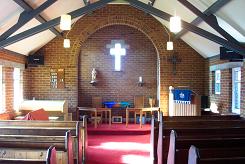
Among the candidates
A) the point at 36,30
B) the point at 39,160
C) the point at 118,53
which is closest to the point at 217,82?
the point at 118,53

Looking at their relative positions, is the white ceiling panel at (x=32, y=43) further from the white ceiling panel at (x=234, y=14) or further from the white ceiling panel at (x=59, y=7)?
the white ceiling panel at (x=234, y=14)

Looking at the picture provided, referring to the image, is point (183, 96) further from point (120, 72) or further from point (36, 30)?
point (36, 30)

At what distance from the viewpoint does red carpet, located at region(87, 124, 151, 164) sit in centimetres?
625

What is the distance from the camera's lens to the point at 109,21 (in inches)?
398

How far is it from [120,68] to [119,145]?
365 cm

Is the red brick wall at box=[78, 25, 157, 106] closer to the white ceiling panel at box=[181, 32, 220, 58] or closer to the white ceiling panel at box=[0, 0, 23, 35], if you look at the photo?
the white ceiling panel at box=[181, 32, 220, 58]

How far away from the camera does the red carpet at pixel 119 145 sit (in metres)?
6.25

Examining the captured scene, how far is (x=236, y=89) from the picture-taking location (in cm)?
803

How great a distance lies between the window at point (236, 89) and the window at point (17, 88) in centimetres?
580

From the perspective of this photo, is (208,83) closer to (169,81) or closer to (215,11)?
(169,81)

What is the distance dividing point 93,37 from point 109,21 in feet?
2.78

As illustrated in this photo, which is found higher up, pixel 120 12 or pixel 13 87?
pixel 120 12

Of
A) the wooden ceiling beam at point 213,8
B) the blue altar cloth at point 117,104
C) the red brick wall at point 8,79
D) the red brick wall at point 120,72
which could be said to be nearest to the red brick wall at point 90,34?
the red brick wall at point 120,72

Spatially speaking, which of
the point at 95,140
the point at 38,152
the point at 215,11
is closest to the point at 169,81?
the point at 95,140
